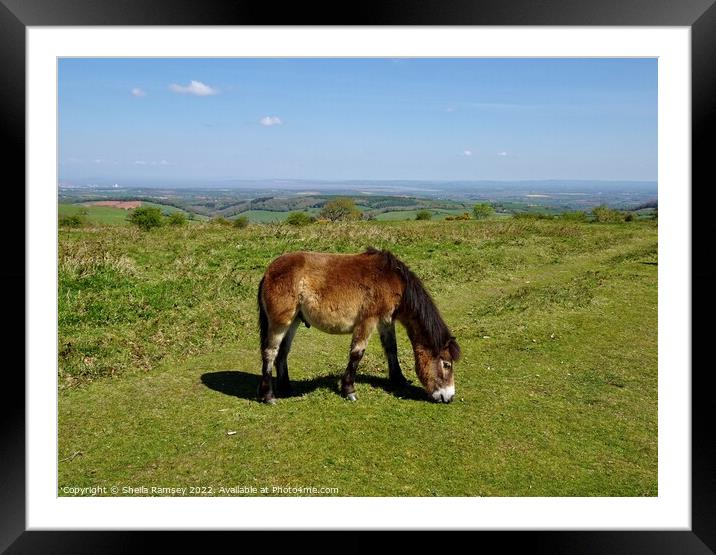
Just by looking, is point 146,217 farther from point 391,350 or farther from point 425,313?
point 425,313

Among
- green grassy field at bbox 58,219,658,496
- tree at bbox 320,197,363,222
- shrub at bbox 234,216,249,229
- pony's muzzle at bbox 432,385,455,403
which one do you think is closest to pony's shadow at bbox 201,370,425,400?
green grassy field at bbox 58,219,658,496

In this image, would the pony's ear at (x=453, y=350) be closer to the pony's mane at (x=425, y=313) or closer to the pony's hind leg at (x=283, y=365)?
the pony's mane at (x=425, y=313)

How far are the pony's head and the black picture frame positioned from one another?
205 centimetres

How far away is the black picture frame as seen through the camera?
525cm

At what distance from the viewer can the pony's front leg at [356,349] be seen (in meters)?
7.04

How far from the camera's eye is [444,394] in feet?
23.4

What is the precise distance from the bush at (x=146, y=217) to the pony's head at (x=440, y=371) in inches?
606

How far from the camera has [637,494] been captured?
18.9ft

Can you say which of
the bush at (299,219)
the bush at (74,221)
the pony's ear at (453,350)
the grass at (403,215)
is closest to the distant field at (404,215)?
the grass at (403,215)

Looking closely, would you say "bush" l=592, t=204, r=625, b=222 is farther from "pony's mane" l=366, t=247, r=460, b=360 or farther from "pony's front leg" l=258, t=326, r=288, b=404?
"pony's front leg" l=258, t=326, r=288, b=404

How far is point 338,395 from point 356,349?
79 cm

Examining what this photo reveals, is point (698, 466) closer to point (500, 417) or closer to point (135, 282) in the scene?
point (500, 417)

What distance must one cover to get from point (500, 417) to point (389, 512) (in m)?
2.13
